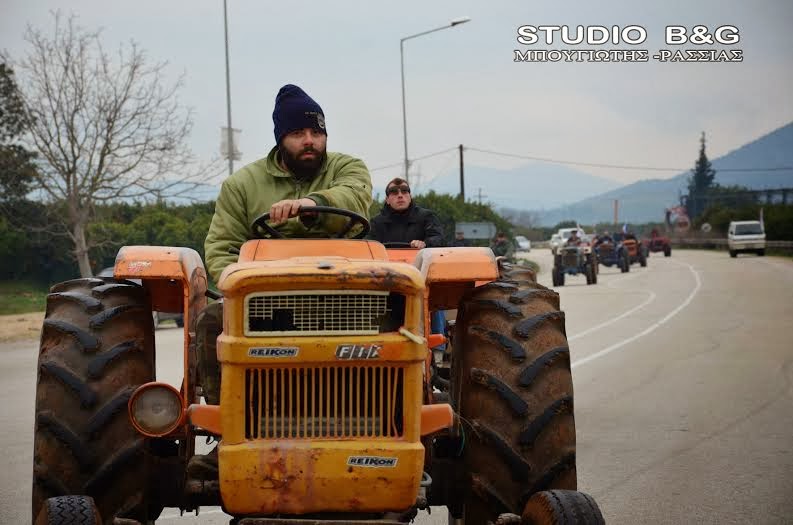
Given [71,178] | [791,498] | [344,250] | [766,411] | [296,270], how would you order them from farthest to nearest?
[71,178] → [766,411] → [791,498] → [344,250] → [296,270]

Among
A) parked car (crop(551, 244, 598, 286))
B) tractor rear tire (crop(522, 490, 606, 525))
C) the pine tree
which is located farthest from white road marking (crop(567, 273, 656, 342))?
the pine tree

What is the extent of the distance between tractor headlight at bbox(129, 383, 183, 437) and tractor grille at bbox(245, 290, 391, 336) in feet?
1.65

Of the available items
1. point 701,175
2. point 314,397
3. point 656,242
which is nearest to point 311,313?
point 314,397

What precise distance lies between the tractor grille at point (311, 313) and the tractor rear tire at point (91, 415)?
0.93m

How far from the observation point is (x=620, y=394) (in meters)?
12.1

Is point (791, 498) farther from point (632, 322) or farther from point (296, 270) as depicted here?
point (632, 322)

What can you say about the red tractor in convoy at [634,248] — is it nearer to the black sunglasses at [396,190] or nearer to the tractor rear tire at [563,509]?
the black sunglasses at [396,190]

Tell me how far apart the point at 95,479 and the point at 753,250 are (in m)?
66.0

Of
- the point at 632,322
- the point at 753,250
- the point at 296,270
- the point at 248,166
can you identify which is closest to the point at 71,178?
the point at 632,322

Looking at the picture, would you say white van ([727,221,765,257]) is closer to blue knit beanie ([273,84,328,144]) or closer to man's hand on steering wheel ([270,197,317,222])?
blue knit beanie ([273,84,328,144])

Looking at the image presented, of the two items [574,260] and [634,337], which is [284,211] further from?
[574,260]

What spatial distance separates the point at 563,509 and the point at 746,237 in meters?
64.4

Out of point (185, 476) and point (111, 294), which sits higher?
point (111, 294)

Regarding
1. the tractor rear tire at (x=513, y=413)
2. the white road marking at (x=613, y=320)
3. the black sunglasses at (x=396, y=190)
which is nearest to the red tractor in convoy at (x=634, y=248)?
the white road marking at (x=613, y=320)
